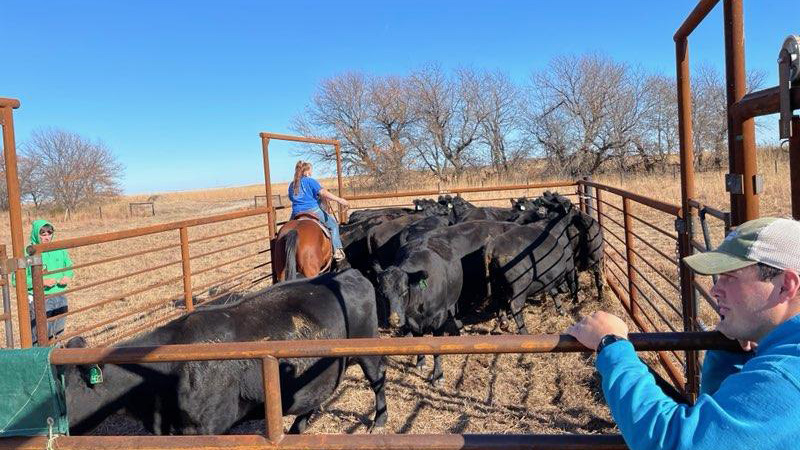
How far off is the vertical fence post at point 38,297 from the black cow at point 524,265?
4.87 meters

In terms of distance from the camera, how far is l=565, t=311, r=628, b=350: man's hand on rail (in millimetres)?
1596

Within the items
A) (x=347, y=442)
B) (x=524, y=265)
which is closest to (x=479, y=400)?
(x=524, y=265)

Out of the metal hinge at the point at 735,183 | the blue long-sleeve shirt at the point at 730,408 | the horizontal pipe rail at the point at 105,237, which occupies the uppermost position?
the metal hinge at the point at 735,183

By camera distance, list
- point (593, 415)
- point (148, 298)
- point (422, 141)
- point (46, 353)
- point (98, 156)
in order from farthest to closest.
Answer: point (98, 156) < point (422, 141) < point (148, 298) < point (593, 415) < point (46, 353)

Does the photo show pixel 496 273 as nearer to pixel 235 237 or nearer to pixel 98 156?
pixel 235 237

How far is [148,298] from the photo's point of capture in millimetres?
10539

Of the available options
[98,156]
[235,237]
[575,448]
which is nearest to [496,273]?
[575,448]

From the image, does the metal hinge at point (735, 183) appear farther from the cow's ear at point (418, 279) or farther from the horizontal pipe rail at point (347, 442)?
the cow's ear at point (418, 279)

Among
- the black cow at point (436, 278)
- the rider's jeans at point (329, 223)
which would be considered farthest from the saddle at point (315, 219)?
the black cow at point (436, 278)

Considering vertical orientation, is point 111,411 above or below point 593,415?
above

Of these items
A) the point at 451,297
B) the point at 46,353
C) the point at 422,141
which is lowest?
the point at 451,297

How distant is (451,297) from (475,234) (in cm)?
138

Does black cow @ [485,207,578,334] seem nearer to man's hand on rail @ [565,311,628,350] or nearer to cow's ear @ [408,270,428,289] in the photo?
cow's ear @ [408,270,428,289]

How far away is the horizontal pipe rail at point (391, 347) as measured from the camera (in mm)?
1726
